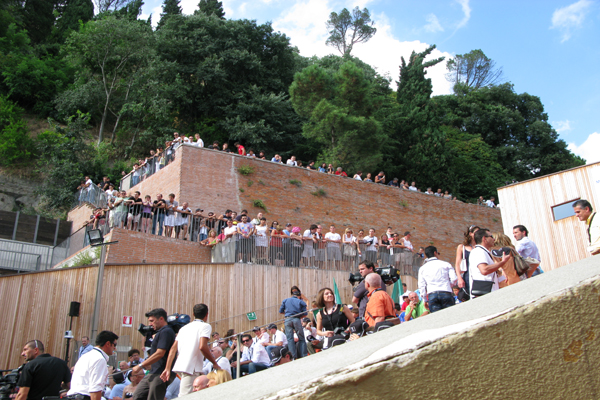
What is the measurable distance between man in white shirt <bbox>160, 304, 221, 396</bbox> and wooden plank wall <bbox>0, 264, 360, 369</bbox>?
8.18 metres

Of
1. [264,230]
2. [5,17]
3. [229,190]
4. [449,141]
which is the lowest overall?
[264,230]

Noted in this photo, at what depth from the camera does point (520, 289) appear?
77.5 inches

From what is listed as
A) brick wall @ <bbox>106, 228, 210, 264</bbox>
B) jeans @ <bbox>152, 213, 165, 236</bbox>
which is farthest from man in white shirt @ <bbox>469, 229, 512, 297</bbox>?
jeans @ <bbox>152, 213, 165, 236</bbox>

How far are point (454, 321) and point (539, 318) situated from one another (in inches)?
10.3

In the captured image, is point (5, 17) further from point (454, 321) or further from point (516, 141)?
point (454, 321)

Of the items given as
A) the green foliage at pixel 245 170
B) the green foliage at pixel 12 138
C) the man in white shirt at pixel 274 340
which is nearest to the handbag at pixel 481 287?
the man in white shirt at pixel 274 340

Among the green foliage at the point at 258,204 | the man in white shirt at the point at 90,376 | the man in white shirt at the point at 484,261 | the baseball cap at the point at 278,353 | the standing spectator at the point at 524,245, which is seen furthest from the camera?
the green foliage at the point at 258,204

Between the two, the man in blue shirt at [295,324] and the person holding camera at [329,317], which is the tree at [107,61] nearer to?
the man in blue shirt at [295,324]

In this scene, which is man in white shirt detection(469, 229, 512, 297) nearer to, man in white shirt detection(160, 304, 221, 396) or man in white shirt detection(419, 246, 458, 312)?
man in white shirt detection(419, 246, 458, 312)

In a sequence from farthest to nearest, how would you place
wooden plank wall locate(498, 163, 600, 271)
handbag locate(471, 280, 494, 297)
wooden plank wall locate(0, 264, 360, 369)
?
wooden plank wall locate(498, 163, 600, 271) → wooden plank wall locate(0, 264, 360, 369) → handbag locate(471, 280, 494, 297)

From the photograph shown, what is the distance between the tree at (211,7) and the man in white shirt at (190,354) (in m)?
39.5

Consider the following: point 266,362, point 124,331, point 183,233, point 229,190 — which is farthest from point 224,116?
point 266,362

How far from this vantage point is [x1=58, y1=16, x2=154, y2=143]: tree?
34.2 m

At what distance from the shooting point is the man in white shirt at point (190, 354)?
17.9 ft
